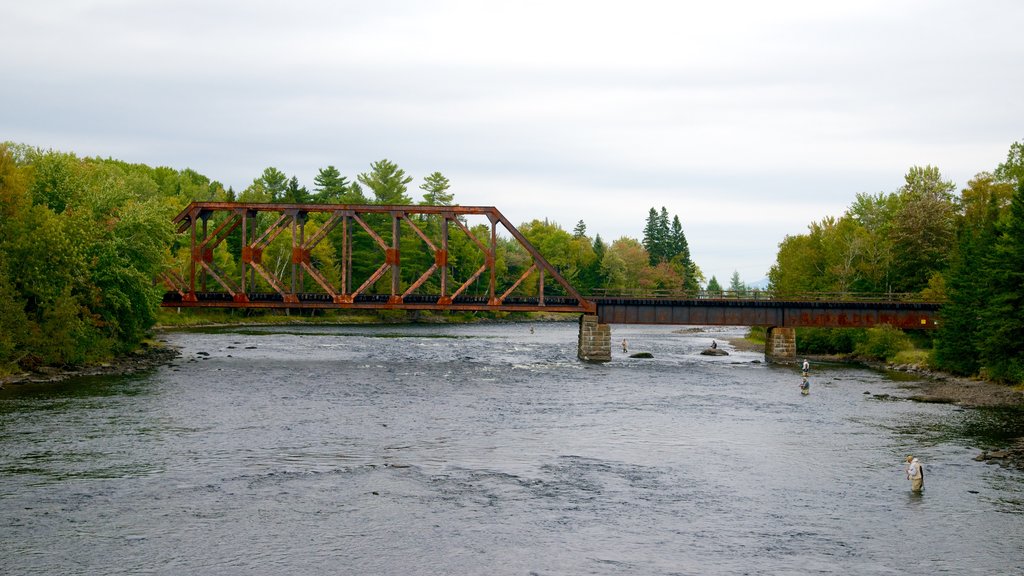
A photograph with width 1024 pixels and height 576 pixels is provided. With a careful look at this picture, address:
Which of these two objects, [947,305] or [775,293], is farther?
[775,293]

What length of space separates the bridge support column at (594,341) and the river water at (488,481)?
1049 inches

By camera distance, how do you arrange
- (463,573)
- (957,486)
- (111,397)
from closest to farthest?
(463,573), (957,486), (111,397)

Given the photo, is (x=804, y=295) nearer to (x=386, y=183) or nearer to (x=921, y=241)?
(x=921, y=241)

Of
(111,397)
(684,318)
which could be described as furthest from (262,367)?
(684,318)

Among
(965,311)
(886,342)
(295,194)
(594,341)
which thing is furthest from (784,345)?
(295,194)

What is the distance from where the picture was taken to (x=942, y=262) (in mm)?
106812

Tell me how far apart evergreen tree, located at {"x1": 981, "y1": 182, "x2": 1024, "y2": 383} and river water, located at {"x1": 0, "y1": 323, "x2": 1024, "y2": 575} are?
913 centimetres

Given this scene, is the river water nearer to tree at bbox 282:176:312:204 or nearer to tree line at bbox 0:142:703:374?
tree line at bbox 0:142:703:374

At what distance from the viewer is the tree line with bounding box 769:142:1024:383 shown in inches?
2606

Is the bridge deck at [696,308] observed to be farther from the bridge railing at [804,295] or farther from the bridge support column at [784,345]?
the bridge railing at [804,295]

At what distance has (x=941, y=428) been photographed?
49469 mm

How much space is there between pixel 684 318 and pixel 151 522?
238ft

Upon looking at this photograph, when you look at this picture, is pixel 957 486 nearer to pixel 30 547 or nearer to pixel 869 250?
pixel 30 547

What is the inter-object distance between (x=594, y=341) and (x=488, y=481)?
58.0m
